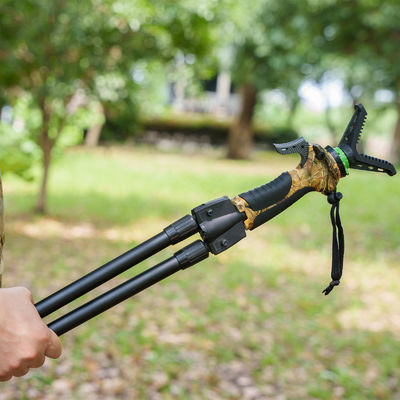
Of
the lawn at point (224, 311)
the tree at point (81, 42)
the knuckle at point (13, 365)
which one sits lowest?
the lawn at point (224, 311)

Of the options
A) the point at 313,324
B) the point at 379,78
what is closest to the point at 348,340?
the point at 313,324

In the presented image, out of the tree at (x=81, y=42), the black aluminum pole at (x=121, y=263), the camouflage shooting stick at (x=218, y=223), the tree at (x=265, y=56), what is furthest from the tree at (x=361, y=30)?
the black aluminum pole at (x=121, y=263)

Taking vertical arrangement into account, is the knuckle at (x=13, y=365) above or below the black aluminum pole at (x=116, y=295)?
below

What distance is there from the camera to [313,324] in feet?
18.2

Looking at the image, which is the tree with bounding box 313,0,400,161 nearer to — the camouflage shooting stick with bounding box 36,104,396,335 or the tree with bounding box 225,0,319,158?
the tree with bounding box 225,0,319,158

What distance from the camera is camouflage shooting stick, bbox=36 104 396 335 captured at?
1.38 meters

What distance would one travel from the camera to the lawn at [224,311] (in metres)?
4.21

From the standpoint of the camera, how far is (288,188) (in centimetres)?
145

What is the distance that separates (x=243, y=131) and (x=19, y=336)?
23294mm

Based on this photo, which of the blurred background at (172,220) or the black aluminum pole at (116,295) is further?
the blurred background at (172,220)

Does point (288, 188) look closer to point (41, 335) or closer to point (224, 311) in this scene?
point (41, 335)

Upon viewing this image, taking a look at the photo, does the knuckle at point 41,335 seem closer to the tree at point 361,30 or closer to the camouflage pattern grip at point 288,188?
the camouflage pattern grip at point 288,188

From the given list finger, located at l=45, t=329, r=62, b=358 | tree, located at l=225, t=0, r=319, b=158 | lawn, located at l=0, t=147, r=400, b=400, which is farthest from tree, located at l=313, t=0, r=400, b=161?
finger, located at l=45, t=329, r=62, b=358

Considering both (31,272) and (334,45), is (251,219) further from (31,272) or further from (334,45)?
(334,45)
